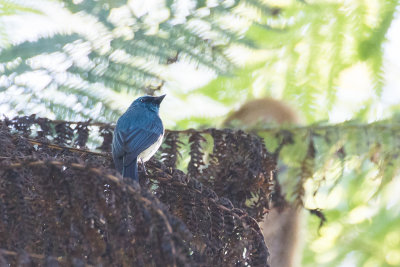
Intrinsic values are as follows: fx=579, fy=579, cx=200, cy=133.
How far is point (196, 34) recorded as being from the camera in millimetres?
2797

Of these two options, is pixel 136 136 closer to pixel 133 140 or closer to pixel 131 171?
pixel 133 140

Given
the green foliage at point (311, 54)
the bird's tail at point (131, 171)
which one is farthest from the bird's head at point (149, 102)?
the bird's tail at point (131, 171)

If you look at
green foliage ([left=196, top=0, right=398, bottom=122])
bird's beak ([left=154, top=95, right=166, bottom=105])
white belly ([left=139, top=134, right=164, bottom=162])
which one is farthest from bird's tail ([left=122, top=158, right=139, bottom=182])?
green foliage ([left=196, top=0, right=398, bottom=122])

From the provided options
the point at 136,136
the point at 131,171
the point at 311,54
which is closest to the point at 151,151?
the point at 136,136

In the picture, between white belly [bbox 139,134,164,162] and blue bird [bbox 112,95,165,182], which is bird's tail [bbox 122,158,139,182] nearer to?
blue bird [bbox 112,95,165,182]

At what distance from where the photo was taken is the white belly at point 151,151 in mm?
2691

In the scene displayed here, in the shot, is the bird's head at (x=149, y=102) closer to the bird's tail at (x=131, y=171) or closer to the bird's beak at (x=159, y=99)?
the bird's beak at (x=159, y=99)

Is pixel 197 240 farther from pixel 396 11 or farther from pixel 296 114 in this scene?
pixel 396 11

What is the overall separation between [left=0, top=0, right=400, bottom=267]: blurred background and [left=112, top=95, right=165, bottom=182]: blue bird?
114mm

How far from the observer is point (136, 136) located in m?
2.67

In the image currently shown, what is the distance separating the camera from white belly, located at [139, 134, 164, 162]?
2.69 m

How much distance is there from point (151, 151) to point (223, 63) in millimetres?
551

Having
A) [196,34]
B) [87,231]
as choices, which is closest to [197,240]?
[87,231]

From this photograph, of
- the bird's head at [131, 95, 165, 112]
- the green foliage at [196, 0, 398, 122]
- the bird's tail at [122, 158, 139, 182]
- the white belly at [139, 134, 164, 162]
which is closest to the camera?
the bird's tail at [122, 158, 139, 182]
